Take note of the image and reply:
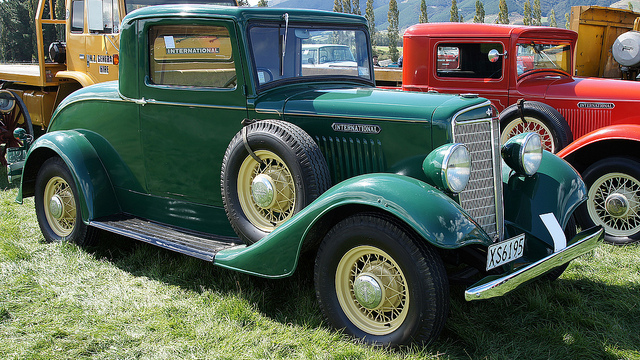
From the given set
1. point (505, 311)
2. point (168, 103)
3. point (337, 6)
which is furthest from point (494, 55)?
point (337, 6)

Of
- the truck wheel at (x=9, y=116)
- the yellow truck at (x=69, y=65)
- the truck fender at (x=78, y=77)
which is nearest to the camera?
the yellow truck at (x=69, y=65)

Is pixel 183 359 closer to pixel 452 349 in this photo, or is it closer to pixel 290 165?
pixel 290 165

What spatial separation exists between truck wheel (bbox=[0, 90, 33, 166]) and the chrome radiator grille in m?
6.49

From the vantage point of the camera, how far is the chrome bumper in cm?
268

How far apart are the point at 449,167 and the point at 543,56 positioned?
446cm

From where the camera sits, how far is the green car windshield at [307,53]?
3746 millimetres

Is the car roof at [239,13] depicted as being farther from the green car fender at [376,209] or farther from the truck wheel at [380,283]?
the truck wheel at [380,283]

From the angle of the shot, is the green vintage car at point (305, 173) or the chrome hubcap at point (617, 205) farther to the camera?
the chrome hubcap at point (617, 205)

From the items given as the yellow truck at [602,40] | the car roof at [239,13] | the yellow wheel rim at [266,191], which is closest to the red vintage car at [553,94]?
the yellow truck at [602,40]

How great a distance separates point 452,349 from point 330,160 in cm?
139

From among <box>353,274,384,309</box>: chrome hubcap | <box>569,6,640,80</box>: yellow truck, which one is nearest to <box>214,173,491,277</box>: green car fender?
<box>353,274,384,309</box>: chrome hubcap

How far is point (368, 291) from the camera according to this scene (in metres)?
2.96

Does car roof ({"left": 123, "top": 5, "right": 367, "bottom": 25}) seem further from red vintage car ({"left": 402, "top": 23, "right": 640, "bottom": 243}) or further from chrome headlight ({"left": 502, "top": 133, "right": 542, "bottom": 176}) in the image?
red vintage car ({"left": 402, "top": 23, "right": 640, "bottom": 243})

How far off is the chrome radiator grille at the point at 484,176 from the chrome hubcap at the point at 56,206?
3342 mm
